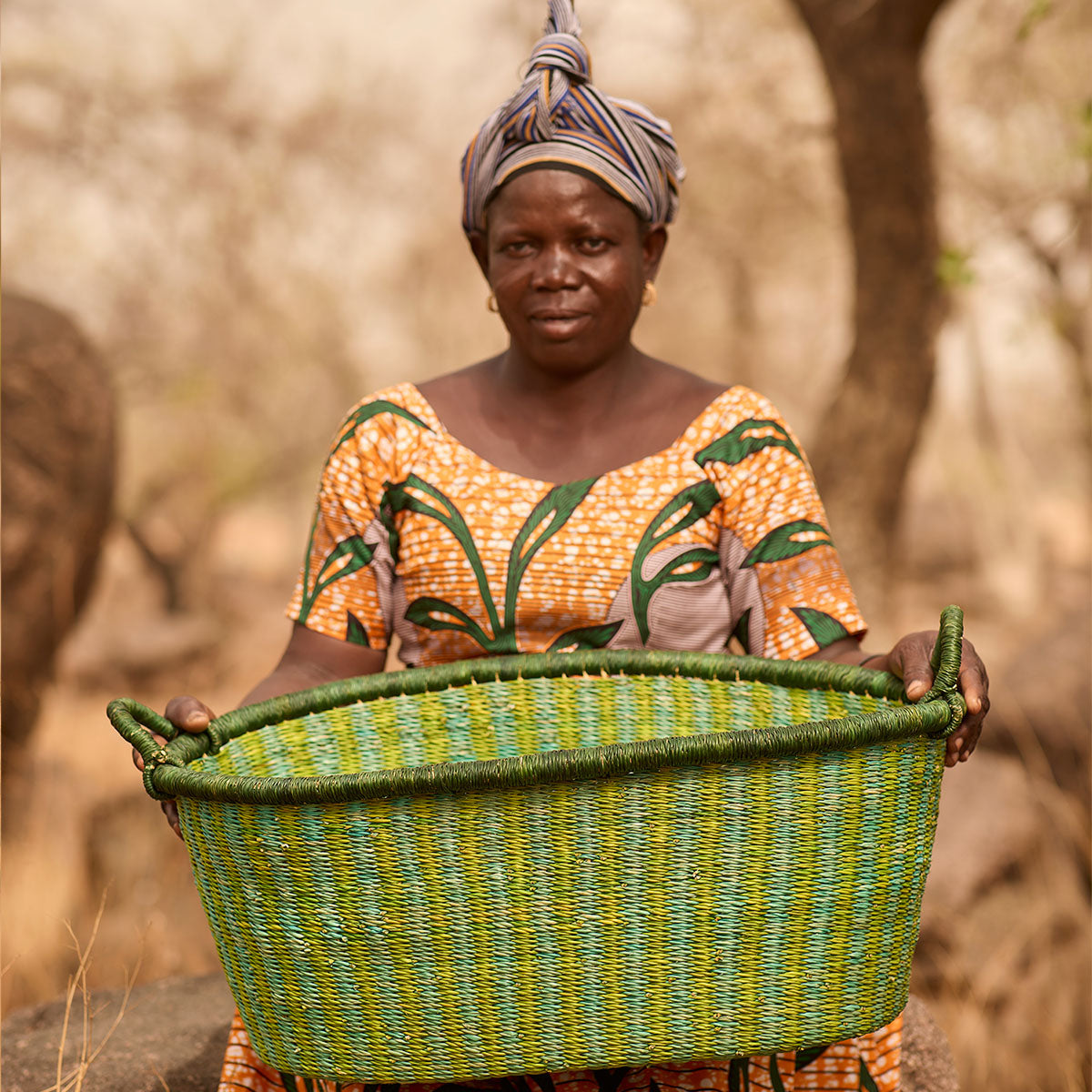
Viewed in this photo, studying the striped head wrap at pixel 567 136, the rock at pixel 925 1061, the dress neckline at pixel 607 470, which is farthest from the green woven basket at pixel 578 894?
the rock at pixel 925 1061

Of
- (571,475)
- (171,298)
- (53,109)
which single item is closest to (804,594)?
(571,475)

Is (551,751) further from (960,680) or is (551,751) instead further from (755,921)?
(960,680)

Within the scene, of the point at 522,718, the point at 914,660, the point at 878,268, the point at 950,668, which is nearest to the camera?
the point at 950,668

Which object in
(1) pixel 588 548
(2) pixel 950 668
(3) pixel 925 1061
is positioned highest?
(1) pixel 588 548

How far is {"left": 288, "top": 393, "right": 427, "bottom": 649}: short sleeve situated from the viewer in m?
2.04

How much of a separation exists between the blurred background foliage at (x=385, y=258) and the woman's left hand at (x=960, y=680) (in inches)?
218

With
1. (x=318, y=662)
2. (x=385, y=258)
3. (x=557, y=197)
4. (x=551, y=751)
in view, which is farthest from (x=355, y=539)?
(x=385, y=258)

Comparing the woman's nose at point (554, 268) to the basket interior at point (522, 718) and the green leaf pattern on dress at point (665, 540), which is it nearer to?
the green leaf pattern on dress at point (665, 540)

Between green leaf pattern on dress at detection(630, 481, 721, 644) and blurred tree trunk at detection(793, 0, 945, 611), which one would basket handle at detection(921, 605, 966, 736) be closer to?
green leaf pattern on dress at detection(630, 481, 721, 644)

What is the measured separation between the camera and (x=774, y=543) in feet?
6.41

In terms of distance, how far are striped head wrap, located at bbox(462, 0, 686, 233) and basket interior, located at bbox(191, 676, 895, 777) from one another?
75 cm

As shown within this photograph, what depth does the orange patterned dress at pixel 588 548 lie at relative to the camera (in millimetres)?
1957

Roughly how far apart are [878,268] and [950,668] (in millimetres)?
3705

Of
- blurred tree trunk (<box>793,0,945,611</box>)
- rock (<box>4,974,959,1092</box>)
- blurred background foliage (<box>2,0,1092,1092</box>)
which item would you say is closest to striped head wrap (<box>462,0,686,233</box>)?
rock (<box>4,974,959,1092</box>)
